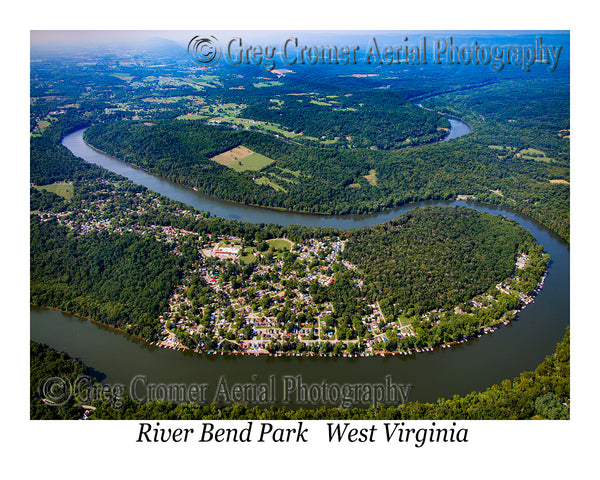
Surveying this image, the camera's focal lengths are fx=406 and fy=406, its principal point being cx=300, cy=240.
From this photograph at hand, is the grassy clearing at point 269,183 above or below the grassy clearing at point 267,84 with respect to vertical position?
below

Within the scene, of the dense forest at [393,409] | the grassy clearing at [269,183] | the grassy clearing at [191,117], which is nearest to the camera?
the dense forest at [393,409]

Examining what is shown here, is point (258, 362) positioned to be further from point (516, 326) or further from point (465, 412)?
point (516, 326)

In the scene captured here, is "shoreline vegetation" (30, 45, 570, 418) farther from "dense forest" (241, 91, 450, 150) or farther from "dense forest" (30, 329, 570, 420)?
"dense forest" (241, 91, 450, 150)

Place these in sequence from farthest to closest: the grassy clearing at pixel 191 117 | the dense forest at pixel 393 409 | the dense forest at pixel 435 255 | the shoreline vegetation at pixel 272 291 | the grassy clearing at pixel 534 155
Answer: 1. the grassy clearing at pixel 191 117
2. the grassy clearing at pixel 534 155
3. the dense forest at pixel 435 255
4. the shoreline vegetation at pixel 272 291
5. the dense forest at pixel 393 409

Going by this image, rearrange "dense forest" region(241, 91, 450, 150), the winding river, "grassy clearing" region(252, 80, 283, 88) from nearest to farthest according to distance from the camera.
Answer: the winding river, "dense forest" region(241, 91, 450, 150), "grassy clearing" region(252, 80, 283, 88)

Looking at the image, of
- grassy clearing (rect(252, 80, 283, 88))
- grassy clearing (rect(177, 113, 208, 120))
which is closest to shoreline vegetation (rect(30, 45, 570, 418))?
grassy clearing (rect(177, 113, 208, 120))

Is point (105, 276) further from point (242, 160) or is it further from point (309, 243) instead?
point (242, 160)

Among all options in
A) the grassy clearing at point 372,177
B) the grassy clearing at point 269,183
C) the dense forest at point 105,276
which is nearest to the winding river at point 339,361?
the dense forest at point 105,276

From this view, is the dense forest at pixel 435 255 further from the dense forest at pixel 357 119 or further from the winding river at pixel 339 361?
the dense forest at pixel 357 119
